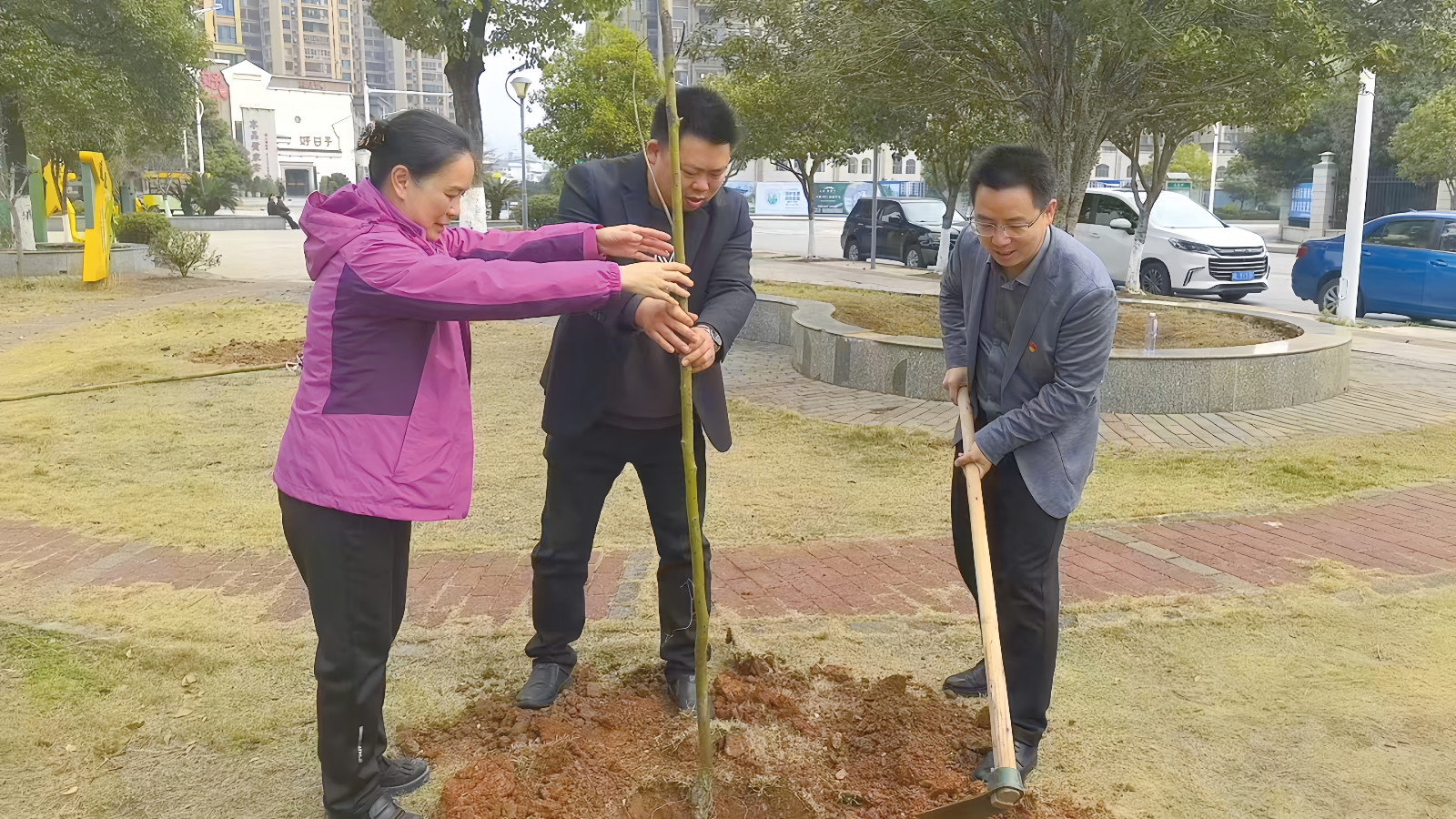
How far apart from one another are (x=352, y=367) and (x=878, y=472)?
4182 millimetres

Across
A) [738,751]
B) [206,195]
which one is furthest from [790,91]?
[206,195]

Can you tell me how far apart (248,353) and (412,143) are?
8.90m

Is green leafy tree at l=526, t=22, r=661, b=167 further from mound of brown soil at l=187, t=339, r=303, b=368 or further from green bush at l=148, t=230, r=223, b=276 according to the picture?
mound of brown soil at l=187, t=339, r=303, b=368

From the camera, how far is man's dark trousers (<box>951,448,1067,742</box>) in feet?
9.51

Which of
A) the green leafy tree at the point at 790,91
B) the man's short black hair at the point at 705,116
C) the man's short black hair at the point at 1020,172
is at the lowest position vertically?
the man's short black hair at the point at 1020,172

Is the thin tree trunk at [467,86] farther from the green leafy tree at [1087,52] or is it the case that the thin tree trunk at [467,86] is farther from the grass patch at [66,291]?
the green leafy tree at [1087,52]

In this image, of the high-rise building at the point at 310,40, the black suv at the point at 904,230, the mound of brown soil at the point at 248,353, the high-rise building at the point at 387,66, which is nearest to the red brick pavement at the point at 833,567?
the mound of brown soil at the point at 248,353

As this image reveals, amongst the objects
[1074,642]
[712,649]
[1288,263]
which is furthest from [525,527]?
[1288,263]

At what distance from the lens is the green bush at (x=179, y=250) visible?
60.7 feet

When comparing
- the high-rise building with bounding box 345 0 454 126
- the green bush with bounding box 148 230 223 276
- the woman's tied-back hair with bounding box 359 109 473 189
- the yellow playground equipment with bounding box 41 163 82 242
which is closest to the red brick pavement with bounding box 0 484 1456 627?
the woman's tied-back hair with bounding box 359 109 473 189

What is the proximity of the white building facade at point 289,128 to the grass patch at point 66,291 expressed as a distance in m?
68.4

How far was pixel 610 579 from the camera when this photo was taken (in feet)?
14.8

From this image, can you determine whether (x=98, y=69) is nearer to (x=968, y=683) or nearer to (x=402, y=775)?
(x=402, y=775)

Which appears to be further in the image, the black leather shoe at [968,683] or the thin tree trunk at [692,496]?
the black leather shoe at [968,683]
